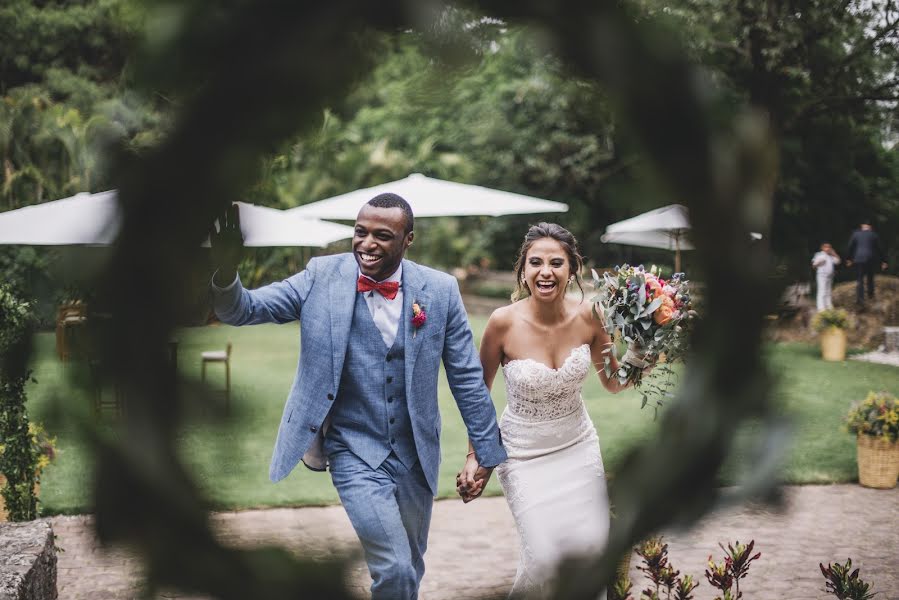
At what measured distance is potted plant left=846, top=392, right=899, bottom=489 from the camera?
7566 millimetres

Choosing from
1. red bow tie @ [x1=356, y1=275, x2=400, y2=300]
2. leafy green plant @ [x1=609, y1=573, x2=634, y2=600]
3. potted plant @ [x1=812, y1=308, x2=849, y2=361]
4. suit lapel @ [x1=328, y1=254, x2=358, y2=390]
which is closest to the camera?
leafy green plant @ [x1=609, y1=573, x2=634, y2=600]

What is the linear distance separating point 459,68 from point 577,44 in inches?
4.5

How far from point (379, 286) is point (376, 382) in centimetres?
42

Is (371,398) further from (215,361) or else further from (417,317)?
(215,361)

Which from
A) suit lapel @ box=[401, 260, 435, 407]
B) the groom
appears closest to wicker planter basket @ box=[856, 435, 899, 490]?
the groom

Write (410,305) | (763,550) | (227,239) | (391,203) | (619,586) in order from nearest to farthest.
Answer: (227,239) → (619,586) → (391,203) → (410,305) → (763,550)

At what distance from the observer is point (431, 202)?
1401cm

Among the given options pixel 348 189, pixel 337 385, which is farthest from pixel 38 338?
pixel 348 189

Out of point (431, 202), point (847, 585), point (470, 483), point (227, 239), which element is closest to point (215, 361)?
point (227, 239)

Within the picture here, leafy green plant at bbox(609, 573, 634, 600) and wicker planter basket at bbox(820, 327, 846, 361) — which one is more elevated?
leafy green plant at bbox(609, 573, 634, 600)

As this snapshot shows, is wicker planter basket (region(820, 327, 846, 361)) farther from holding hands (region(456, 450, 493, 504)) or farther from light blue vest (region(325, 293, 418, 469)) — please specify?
light blue vest (region(325, 293, 418, 469))

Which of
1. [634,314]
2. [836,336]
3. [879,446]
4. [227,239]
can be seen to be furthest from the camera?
[836,336]

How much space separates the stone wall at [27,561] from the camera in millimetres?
3973

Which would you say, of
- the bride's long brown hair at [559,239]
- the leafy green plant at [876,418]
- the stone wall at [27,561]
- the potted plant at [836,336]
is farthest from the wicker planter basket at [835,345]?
the stone wall at [27,561]
